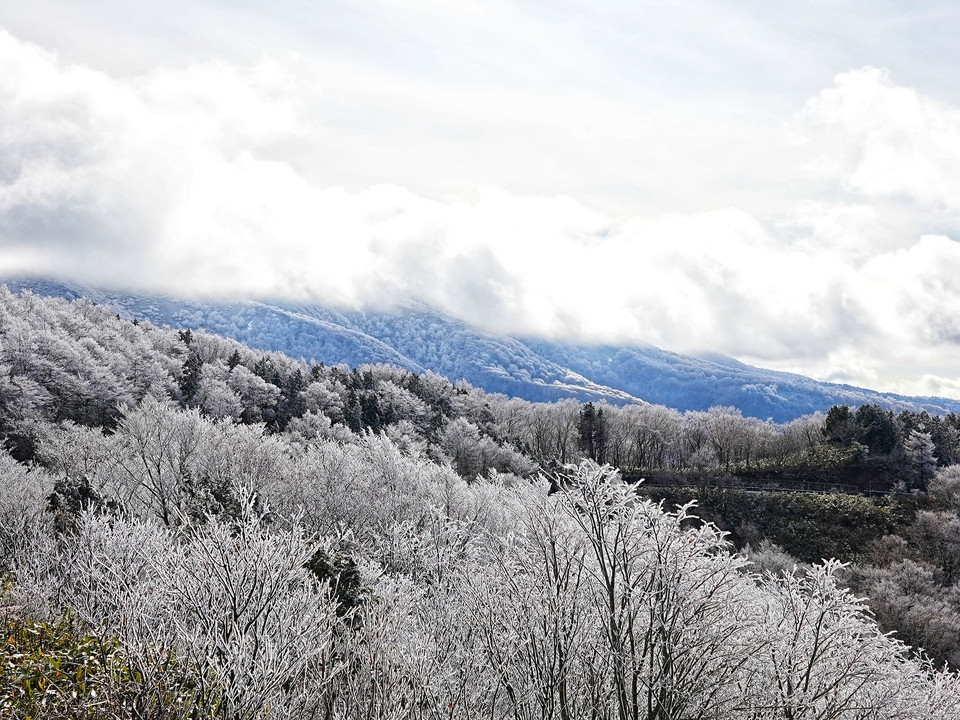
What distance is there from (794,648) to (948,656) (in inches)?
1502

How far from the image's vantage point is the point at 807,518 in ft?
242

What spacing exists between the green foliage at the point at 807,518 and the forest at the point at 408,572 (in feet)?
1.06

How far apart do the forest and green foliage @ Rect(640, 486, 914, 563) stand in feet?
1.06

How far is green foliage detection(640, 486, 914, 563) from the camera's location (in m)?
68.2

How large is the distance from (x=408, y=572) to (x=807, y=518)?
193 ft

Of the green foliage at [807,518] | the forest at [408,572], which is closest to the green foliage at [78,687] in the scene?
the forest at [408,572]

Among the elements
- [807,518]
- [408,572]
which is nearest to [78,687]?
[408,572]

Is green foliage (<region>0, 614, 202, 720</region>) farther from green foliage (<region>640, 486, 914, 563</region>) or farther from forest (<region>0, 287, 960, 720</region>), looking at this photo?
green foliage (<region>640, 486, 914, 563</region>)

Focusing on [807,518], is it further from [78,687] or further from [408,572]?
[78,687]

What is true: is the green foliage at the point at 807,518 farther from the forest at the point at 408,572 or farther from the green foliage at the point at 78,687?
the green foliage at the point at 78,687

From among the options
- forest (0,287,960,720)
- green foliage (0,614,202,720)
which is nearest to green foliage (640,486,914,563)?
forest (0,287,960,720)

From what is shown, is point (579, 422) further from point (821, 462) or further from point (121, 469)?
point (121, 469)

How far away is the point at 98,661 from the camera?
10.3 metres

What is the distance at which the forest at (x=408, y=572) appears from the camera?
14.4 m
